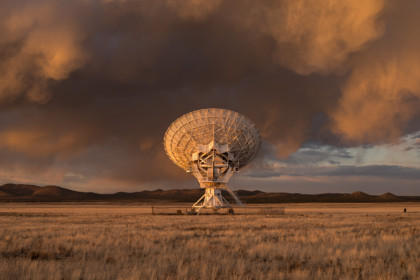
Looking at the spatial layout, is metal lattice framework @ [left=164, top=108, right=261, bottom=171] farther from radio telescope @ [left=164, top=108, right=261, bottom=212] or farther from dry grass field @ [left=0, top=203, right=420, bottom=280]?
dry grass field @ [left=0, top=203, right=420, bottom=280]

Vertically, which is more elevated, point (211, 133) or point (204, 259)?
point (211, 133)

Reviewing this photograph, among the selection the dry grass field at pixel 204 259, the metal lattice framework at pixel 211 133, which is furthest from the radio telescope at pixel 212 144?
the dry grass field at pixel 204 259

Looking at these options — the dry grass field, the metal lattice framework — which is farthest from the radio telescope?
the dry grass field

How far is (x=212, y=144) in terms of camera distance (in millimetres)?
59062

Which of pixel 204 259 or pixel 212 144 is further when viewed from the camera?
pixel 212 144

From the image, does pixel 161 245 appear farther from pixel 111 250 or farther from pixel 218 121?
pixel 218 121

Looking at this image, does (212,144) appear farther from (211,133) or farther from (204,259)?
(204,259)

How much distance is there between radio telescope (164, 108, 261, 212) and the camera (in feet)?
194

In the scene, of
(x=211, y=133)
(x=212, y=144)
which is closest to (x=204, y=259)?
(x=212, y=144)

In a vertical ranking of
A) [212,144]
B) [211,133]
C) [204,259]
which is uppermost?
[211,133]

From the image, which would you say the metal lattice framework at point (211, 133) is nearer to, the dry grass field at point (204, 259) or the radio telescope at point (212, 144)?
the radio telescope at point (212, 144)

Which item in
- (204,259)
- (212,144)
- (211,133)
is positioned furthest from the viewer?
(211,133)

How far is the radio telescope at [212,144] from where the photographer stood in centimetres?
5928

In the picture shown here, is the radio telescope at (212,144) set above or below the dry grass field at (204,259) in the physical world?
above
